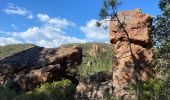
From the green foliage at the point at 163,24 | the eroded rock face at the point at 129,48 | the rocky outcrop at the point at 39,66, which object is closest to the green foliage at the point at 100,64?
the rocky outcrop at the point at 39,66

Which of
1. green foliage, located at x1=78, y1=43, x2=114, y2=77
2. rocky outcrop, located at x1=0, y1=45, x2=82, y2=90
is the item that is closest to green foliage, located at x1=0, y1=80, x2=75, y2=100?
rocky outcrop, located at x1=0, y1=45, x2=82, y2=90

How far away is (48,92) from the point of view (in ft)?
121

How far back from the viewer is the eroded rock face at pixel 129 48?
34.6 m

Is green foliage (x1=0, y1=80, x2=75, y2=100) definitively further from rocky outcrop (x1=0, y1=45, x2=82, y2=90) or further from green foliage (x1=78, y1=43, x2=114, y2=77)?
green foliage (x1=78, y1=43, x2=114, y2=77)

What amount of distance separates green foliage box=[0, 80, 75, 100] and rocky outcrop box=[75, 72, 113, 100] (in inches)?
71.1

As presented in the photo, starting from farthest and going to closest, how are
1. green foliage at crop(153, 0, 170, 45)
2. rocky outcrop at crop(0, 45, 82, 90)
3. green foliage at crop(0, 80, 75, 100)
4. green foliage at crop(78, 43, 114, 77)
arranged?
green foliage at crop(78, 43, 114, 77), rocky outcrop at crop(0, 45, 82, 90), green foliage at crop(0, 80, 75, 100), green foliage at crop(153, 0, 170, 45)

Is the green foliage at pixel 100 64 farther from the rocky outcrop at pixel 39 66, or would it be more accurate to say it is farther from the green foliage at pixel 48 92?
the green foliage at pixel 48 92

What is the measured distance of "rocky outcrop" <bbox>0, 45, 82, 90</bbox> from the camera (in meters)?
40.3

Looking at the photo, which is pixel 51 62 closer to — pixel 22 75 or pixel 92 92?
pixel 22 75

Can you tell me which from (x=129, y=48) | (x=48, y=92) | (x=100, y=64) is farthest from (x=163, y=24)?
(x=100, y=64)

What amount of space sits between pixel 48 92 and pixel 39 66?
4.90 metres

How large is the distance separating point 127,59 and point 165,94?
521 centimetres

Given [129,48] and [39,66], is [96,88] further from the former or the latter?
[39,66]

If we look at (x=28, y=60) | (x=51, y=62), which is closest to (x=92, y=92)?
(x=51, y=62)
